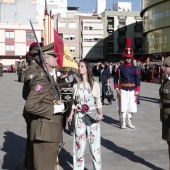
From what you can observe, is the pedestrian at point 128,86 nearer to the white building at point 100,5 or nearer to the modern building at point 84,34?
the modern building at point 84,34

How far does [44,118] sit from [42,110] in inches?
5.6

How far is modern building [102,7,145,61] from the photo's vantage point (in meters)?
75.6

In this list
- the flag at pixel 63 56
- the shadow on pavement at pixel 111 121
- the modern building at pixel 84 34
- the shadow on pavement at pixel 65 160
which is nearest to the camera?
the flag at pixel 63 56

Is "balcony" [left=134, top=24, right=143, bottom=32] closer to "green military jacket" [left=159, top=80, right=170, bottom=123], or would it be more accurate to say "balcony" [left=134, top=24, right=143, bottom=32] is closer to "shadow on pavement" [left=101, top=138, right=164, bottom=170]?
"shadow on pavement" [left=101, top=138, right=164, bottom=170]

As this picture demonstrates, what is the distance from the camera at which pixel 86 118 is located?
5410 mm

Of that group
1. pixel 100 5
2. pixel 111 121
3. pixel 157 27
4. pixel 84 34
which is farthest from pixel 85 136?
pixel 100 5

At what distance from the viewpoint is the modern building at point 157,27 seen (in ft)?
167

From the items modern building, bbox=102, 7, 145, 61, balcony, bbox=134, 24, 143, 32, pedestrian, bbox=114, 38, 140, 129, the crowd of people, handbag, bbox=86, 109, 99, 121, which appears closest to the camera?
the crowd of people

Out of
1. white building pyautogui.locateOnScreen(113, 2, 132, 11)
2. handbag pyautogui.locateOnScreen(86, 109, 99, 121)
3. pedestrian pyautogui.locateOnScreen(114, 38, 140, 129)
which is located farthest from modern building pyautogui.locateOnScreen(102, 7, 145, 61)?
handbag pyautogui.locateOnScreen(86, 109, 99, 121)

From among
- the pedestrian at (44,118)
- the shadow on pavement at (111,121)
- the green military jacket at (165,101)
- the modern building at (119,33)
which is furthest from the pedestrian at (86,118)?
the modern building at (119,33)

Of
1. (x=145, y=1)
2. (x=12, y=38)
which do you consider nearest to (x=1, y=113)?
(x=145, y=1)

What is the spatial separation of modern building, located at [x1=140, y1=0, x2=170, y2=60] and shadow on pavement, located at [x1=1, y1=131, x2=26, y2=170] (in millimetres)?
41686

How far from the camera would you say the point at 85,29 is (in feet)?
251

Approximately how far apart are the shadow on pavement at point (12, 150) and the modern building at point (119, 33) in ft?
221
